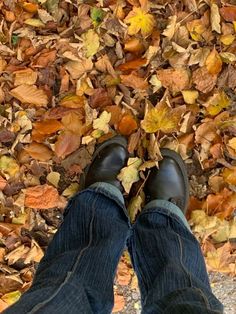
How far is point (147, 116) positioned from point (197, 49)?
24cm

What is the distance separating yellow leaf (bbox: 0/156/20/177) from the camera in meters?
1.54

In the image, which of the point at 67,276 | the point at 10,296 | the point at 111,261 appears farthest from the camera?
the point at 10,296

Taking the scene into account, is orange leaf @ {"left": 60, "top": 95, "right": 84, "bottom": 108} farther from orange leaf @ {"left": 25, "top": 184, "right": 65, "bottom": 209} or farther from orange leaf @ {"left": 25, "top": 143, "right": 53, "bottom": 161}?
orange leaf @ {"left": 25, "top": 184, "right": 65, "bottom": 209}

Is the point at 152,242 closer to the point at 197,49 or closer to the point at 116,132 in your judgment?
the point at 116,132

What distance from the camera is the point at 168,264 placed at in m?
1.25

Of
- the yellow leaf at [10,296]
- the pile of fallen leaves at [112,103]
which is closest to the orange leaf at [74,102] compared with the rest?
the pile of fallen leaves at [112,103]

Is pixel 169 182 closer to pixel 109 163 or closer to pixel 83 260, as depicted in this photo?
pixel 109 163

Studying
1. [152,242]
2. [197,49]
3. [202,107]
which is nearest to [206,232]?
[152,242]

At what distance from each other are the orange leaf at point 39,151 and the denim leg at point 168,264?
13.0 inches

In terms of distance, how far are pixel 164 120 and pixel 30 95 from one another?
39cm

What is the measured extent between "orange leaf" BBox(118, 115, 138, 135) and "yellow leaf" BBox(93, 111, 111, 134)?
39mm

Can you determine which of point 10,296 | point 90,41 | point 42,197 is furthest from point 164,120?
point 10,296

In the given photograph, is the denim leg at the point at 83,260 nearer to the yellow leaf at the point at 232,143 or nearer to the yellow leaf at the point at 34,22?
the yellow leaf at the point at 232,143

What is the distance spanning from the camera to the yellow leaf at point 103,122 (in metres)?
1.53
